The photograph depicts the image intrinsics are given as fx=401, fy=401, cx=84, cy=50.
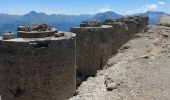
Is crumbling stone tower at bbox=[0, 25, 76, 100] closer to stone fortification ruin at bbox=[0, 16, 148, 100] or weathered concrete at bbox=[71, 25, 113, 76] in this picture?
stone fortification ruin at bbox=[0, 16, 148, 100]

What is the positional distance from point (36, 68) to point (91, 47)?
8.46 m

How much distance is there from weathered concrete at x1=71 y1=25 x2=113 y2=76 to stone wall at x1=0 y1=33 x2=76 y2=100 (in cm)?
723

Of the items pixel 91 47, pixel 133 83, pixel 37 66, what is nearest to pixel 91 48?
pixel 91 47

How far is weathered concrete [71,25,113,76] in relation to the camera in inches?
831

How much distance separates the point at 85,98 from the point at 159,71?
387 cm

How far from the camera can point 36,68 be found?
1319 cm

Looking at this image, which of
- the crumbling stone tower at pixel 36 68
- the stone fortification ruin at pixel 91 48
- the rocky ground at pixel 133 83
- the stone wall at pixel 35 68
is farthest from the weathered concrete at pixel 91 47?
the stone wall at pixel 35 68

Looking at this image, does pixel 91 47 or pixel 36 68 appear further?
pixel 91 47

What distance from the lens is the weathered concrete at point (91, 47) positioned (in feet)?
69.3

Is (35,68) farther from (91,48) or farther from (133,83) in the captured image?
(91,48)

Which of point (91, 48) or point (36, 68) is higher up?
point (36, 68)

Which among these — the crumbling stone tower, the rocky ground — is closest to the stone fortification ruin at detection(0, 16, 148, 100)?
the crumbling stone tower

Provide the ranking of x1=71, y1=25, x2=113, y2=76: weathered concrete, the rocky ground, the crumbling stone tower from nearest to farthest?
the rocky ground, the crumbling stone tower, x1=71, y1=25, x2=113, y2=76: weathered concrete

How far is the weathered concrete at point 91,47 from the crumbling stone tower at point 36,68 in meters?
7.06
